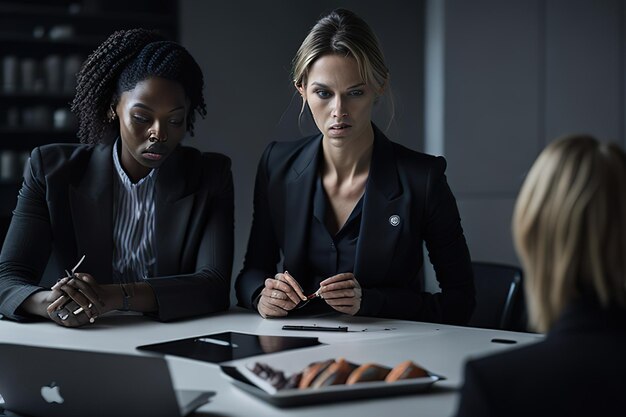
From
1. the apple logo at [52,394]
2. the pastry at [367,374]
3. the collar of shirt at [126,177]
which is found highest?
the collar of shirt at [126,177]

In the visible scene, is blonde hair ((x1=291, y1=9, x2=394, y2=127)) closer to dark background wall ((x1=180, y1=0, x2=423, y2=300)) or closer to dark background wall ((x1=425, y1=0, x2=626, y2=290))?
dark background wall ((x1=425, y1=0, x2=626, y2=290))

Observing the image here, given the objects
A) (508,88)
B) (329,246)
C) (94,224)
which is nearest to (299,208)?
(329,246)

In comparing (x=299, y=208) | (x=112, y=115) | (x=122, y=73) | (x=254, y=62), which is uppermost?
(x=254, y=62)

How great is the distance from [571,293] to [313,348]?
84 cm

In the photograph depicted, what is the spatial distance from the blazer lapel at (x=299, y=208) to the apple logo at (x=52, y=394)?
1.06 metres

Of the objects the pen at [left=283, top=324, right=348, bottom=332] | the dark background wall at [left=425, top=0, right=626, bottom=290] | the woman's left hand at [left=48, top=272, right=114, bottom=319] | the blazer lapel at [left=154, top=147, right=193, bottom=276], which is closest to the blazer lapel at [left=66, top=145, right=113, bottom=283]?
the blazer lapel at [left=154, top=147, right=193, bottom=276]

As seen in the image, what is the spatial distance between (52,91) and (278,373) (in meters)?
4.33

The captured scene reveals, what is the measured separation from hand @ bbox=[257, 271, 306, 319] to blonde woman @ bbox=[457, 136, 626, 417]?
1.09m

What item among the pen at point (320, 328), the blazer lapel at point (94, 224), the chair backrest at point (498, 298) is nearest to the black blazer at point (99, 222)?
the blazer lapel at point (94, 224)

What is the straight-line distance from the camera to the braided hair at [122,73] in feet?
7.98

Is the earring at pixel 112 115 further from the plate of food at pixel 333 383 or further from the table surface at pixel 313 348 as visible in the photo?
the plate of food at pixel 333 383

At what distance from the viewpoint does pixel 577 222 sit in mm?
1086

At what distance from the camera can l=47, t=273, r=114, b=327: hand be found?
2102mm

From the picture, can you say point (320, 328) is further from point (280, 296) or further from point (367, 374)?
point (367, 374)
